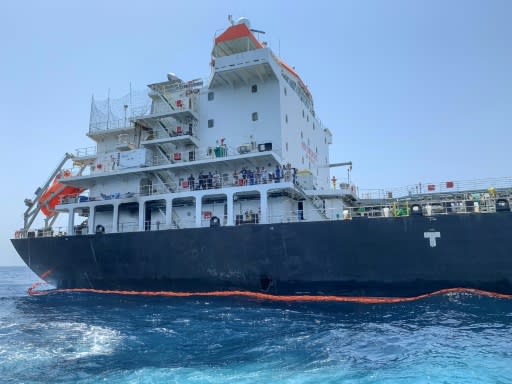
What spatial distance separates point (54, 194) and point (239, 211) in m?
13.8

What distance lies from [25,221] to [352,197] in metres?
21.1

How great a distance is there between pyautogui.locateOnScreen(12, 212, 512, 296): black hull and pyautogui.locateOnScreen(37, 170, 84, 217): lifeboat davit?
682 cm

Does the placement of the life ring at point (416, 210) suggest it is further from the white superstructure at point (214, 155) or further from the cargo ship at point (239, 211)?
the white superstructure at point (214, 155)

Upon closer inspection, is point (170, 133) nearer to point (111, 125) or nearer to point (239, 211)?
point (111, 125)

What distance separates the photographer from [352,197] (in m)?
21.6

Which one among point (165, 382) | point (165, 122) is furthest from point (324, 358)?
point (165, 122)

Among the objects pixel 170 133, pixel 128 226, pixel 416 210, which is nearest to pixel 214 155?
pixel 170 133

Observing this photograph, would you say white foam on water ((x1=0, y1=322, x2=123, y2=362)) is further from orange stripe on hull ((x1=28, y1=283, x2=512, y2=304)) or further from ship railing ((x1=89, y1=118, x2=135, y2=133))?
ship railing ((x1=89, y1=118, x2=135, y2=133))

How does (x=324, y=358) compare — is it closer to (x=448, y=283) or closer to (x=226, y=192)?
(x=448, y=283)

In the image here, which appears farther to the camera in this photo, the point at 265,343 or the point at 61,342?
the point at 61,342

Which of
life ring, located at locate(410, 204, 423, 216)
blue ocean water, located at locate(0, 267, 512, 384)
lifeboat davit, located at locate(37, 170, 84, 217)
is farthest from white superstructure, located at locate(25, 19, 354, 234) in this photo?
blue ocean water, located at locate(0, 267, 512, 384)

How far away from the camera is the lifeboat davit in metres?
25.5

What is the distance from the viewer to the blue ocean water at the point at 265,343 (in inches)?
305

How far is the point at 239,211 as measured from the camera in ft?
66.0
